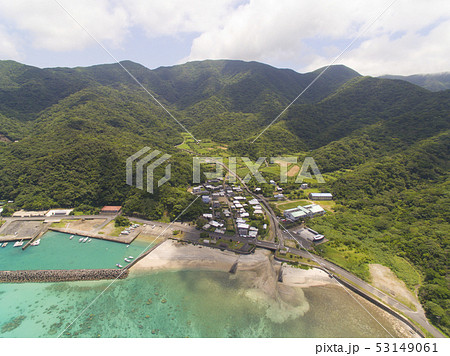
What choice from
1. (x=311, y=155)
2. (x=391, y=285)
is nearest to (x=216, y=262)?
(x=391, y=285)

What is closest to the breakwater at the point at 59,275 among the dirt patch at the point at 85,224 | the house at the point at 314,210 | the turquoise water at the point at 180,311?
the turquoise water at the point at 180,311

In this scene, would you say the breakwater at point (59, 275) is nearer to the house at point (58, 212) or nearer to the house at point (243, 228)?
the house at point (58, 212)

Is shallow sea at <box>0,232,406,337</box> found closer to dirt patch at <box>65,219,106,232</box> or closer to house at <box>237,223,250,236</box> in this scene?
house at <box>237,223,250,236</box>

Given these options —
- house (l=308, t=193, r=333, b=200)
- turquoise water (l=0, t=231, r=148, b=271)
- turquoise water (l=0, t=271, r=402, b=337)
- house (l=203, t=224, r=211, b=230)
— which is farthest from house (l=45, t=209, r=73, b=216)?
house (l=308, t=193, r=333, b=200)

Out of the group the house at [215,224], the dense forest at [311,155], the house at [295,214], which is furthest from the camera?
the house at [295,214]

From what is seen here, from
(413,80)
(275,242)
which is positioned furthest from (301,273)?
(413,80)

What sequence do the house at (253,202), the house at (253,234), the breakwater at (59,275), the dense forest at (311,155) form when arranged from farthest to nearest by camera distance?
Result: the house at (253,202) < the house at (253,234) < the dense forest at (311,155) < the breakwater at (59,275)

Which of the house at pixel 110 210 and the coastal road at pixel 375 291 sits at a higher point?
the house at pixel 110 210
